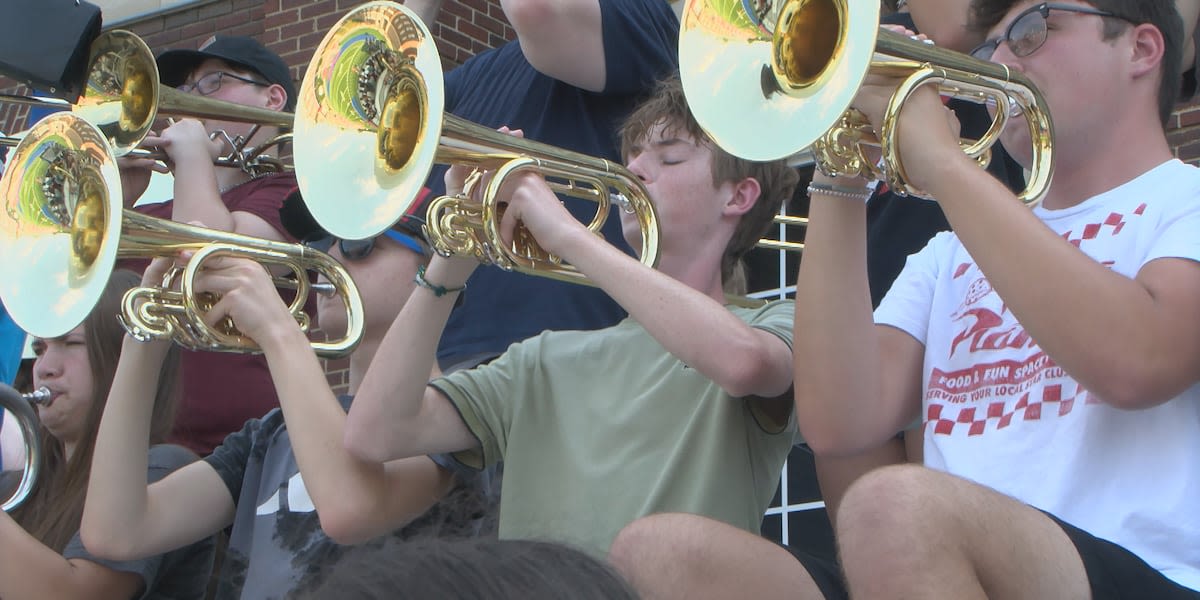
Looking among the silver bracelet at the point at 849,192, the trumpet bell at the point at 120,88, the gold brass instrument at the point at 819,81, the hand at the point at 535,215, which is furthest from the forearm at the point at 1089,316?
the trumpet bell at the point at 120,88

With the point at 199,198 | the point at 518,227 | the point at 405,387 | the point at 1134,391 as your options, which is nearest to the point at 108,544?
the point at 405,387

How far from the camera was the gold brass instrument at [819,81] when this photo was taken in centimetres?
251

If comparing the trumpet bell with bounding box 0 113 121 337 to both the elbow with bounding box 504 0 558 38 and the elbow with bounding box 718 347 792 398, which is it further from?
the elbow with bounding box 718 347 792 398

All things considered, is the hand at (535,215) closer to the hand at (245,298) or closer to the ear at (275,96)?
the hand at (245,298)

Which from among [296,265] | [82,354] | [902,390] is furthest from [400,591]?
[82,354]

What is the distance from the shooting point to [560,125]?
3.76 meters

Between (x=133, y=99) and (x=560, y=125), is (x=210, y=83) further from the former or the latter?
(x=560, y=125)

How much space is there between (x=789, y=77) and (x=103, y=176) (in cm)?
182

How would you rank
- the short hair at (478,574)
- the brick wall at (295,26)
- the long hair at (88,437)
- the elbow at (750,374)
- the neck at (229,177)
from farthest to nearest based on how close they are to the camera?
1. the brick wall at (295,26)
2. the neck at (229,177)
3. the long hair at (88,437)
4. the elbow at (750,374)
5. the short hair at (478,574)

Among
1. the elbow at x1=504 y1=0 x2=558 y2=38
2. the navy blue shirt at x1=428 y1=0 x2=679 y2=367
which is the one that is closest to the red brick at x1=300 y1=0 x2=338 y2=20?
the navy blue shirt at x1=428 y1=0 x2=679 y2=367

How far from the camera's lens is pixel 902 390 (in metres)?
2.70

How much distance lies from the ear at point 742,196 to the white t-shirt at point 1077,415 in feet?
2.06

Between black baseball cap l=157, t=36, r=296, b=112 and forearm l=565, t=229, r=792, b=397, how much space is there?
2.35 m

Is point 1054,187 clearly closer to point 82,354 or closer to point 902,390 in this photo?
point 902,390
